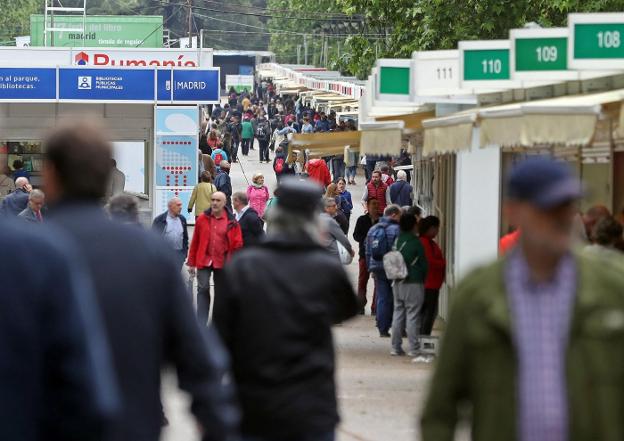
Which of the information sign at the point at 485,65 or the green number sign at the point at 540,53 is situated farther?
the information sign at the point at 485,65

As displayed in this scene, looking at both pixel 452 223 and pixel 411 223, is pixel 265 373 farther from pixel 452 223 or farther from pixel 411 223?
pixel 452 223

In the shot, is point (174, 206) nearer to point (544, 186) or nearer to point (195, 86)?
point (544, 186)

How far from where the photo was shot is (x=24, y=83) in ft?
99.4

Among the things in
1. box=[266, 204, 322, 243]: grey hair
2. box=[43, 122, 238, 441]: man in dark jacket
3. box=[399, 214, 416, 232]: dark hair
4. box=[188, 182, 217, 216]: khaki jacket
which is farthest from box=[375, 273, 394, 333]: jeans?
box=[43, 122, 238, 441]: man in dark jacket

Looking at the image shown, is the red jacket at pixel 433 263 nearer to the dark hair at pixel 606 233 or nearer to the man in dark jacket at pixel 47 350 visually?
the dark hair at pixel 606 233

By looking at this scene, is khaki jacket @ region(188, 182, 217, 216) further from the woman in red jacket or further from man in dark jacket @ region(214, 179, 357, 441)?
man in dark jacket @ region(214, 179, 357, 441)

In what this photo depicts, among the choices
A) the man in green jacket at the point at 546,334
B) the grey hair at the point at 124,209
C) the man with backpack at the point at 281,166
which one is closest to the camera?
the man in green jacket at the point at 546,334

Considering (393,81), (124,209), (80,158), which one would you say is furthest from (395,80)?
(80,158)

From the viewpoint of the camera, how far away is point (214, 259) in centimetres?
1603

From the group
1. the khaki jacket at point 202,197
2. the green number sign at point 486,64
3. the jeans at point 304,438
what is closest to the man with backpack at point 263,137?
the khaki jacket at point 202,197

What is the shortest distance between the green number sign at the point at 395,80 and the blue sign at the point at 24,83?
15.1 metres

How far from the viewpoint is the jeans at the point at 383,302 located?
17.2 metres

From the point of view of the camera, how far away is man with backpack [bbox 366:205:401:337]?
1680cm

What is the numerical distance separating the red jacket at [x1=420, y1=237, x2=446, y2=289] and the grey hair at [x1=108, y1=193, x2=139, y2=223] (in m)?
6.32
